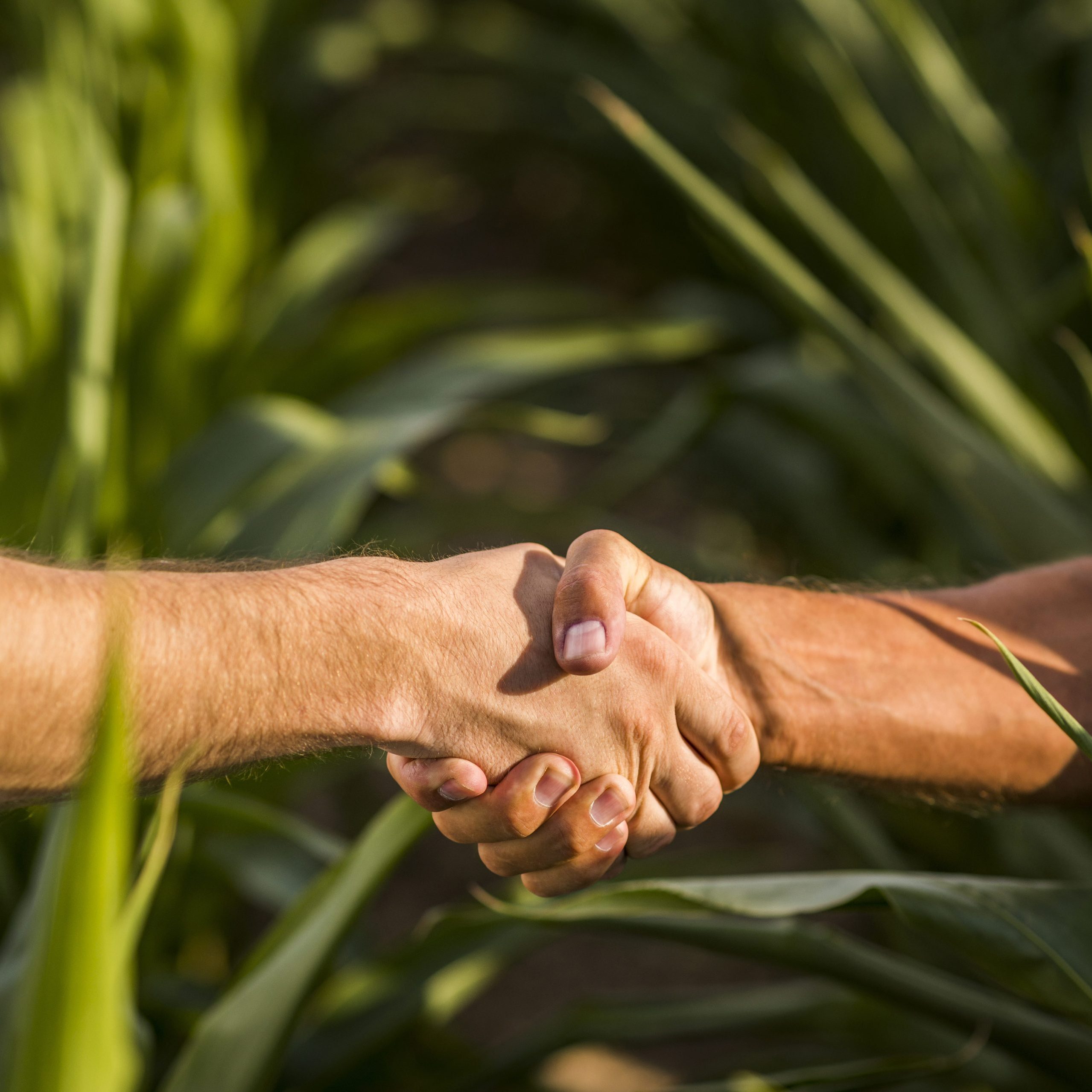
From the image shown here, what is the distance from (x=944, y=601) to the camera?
79 cm

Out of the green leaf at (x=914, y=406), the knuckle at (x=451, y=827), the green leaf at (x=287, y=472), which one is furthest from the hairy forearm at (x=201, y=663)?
the green leaf at (x=914, y=406)

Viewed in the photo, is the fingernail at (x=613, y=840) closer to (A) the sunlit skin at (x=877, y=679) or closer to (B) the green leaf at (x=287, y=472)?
(A) the sunlit skin at (x=877, y=679)

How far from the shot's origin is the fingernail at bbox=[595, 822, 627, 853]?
749 millimetres

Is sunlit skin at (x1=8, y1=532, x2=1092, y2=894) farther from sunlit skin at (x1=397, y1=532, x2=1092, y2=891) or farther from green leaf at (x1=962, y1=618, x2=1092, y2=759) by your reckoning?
green leaf at (x1=962, y1=618, x2=1092, y2=759)

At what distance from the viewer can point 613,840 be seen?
753 millimetres

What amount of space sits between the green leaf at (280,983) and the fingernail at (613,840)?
13 cm

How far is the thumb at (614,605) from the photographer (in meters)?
0.69

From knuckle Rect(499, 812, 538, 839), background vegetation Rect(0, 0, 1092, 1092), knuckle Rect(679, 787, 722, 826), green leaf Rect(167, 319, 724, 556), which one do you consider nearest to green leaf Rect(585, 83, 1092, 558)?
background vegetation Rect(0, 0, 1092, 1092)

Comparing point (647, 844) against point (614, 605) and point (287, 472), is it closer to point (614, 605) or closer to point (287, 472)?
point (614, 605)

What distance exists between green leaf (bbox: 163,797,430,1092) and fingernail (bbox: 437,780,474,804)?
2 cm

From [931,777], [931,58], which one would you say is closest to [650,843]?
[931,777]

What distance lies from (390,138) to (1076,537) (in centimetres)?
254

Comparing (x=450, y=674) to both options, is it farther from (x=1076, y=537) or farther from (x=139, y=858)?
(x=1076, y=537)

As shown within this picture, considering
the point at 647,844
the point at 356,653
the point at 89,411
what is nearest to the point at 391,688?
the point at 356,653
